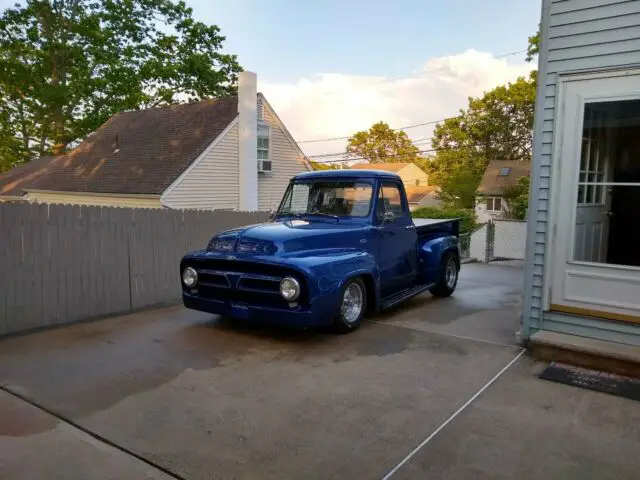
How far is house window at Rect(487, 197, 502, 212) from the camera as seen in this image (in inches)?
1393

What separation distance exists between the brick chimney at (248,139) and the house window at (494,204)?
21.9 metres

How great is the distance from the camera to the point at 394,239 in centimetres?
658

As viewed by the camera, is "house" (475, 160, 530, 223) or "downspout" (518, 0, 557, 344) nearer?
"downspout" (518, 0, 557, 344)

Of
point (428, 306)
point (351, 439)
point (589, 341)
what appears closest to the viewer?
point (351, 439)

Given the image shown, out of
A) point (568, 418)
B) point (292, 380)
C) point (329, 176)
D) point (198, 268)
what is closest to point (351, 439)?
point (292, 380)

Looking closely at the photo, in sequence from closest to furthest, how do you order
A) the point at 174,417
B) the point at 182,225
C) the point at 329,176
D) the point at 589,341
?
the point at 174,417 → the point at 589,341 → the point at 329,176 → the point at 182,225

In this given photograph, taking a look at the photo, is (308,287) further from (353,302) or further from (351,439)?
(351,439)

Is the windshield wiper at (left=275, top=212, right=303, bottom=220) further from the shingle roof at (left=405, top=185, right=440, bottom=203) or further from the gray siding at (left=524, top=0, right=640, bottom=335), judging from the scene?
the shingle roof at (left=405, top=185, right=440, bottom=203)

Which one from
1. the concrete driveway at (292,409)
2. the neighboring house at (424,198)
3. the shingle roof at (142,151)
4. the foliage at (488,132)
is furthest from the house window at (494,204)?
the concrete driveway at (292,409)

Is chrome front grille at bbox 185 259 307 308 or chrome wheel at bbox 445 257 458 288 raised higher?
chrome front grille at bbox 185 259 307 308

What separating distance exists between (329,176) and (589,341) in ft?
12.0

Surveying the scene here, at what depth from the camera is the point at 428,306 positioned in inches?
290

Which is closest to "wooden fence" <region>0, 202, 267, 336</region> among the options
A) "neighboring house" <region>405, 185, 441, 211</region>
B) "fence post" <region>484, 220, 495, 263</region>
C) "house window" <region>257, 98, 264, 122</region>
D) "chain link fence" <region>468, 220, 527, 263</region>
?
"fence post" <region>484, 220, 495, 263</region>

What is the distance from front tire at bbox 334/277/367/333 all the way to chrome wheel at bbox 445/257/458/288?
2628 mm
